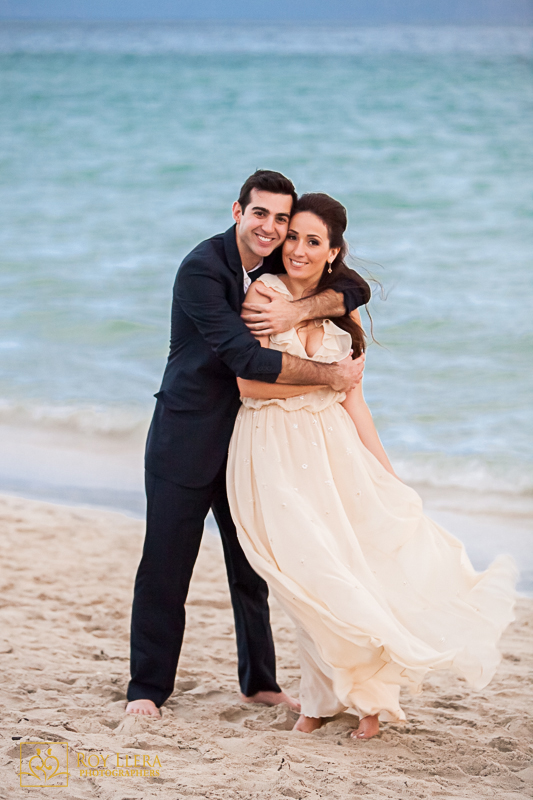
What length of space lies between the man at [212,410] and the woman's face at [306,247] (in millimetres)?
42

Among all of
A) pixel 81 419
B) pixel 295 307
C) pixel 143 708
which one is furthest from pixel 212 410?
pixel 81 419

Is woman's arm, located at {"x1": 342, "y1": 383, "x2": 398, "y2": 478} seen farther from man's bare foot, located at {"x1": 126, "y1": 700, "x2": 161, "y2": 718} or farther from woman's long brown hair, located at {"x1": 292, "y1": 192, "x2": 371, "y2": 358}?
man's bare foot, located at {"x1": 126, "y1": 700, "x2": 161, "y2": 718}

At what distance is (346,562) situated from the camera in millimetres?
2441

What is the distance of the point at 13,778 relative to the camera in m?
2.05

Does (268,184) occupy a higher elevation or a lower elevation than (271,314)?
higher

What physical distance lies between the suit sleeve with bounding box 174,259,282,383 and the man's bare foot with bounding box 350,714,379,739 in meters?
1.11

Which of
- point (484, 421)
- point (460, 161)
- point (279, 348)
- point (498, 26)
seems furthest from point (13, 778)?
point (498, 26)

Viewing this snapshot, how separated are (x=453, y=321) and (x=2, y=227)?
6.90 m

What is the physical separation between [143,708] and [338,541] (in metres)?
0.88

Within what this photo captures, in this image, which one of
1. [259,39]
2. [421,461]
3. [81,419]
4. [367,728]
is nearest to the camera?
[367,728]

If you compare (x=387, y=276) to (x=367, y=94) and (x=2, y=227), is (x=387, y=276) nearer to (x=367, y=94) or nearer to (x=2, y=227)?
(x=2, y=227)

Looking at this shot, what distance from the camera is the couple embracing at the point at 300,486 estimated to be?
2375mm

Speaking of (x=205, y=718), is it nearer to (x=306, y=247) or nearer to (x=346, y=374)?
(x=346, y=374)

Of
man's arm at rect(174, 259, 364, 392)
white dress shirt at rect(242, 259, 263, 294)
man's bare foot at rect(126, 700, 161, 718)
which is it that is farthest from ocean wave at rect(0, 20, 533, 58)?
man's bare foot at rect(126, 700, 161, 718)
